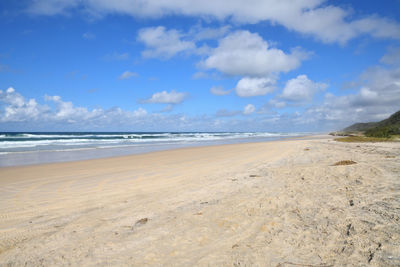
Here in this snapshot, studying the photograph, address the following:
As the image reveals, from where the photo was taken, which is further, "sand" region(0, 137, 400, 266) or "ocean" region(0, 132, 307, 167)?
"ocean" region(0, 132, 307, 167)

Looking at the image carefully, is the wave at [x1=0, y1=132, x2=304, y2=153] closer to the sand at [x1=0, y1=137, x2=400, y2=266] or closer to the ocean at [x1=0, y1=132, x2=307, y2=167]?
the ocean at [x1=0, y1=132, x2=307, y2=167]

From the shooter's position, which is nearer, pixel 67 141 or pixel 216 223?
pixel 216 223

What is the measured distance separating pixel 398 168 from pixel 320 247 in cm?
581

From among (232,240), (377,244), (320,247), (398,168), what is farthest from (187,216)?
(398,168)

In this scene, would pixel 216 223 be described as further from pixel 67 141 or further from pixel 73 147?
pixel 67 141

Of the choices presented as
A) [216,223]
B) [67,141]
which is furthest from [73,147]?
[216,223]

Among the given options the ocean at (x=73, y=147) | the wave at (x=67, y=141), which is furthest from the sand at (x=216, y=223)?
the wave at (x=67, y=141)

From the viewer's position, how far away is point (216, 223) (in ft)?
13.3

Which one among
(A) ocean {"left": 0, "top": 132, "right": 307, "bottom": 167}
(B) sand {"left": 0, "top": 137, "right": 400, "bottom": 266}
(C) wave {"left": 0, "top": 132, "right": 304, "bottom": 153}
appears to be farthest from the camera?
(C) wave {"left": 0, "top": 132, "right": 304, "bottom": 153}

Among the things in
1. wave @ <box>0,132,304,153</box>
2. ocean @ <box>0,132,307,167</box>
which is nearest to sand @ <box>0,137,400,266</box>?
ocean @ <box>0,132,307,167</box>

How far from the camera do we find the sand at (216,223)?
119 inches

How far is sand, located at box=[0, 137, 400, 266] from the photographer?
302cm

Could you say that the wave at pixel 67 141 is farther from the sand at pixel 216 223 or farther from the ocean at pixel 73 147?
the sand at pixel 216 223

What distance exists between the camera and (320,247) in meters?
3.05
